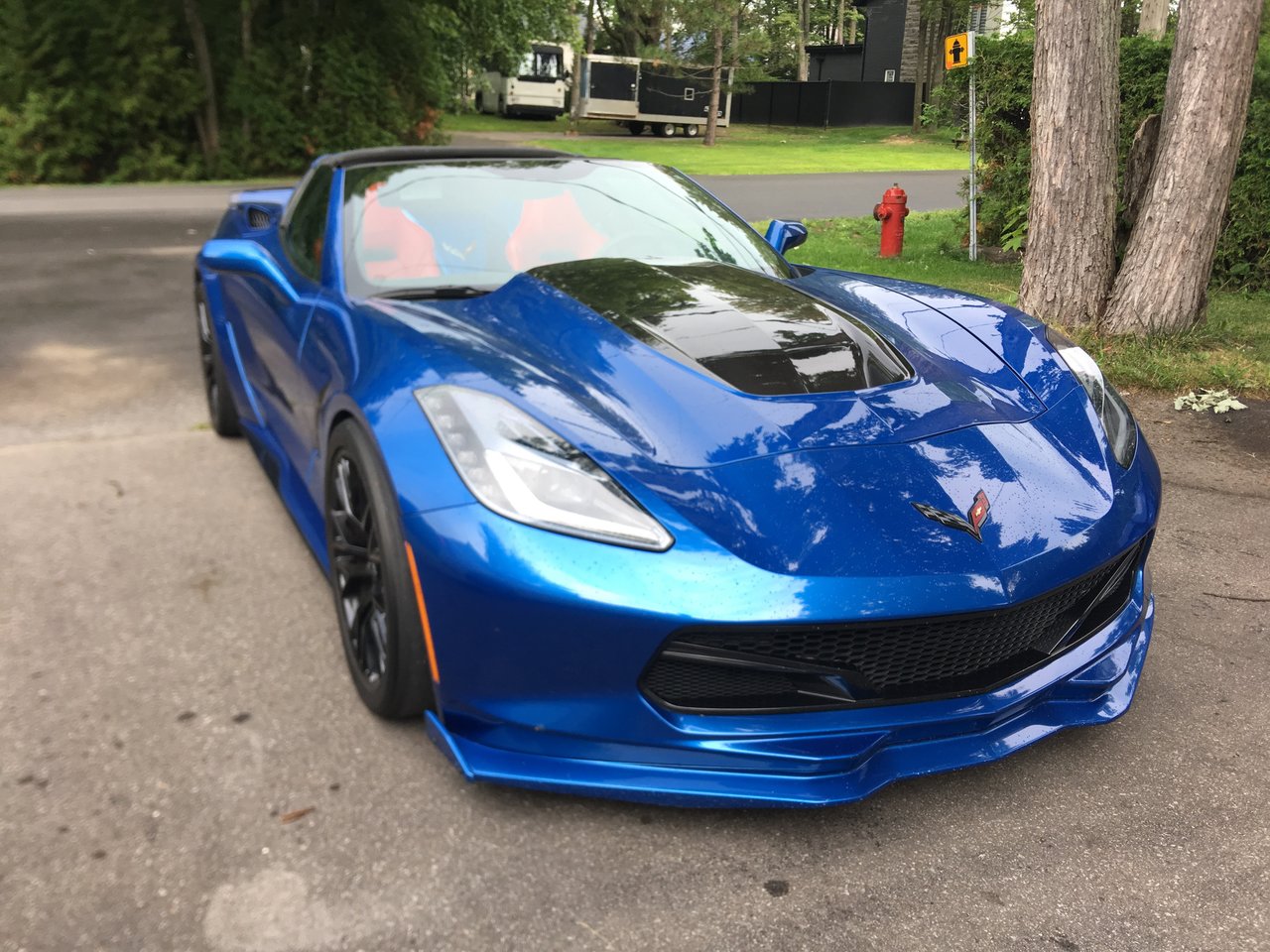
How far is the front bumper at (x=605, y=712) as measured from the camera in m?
2.13

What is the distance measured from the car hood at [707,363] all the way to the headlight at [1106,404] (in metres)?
0.22

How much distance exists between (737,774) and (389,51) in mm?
19739

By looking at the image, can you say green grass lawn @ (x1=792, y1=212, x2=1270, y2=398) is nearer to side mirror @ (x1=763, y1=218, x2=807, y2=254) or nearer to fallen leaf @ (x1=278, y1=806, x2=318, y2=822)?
side mirror @ (x1=763, y1=218, x2=807, y2=254)

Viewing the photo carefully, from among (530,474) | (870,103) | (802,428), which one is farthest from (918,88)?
(530,474)

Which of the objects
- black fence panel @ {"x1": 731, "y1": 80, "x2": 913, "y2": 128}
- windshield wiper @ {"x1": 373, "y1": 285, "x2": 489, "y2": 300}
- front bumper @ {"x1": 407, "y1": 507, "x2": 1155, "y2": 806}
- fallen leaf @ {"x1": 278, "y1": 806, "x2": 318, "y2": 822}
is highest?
black fence panel @ {"x1": 731, "y1": 80, "x2": 913, "y2": 128}

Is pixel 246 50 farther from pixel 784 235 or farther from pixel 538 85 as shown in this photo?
pixel 538 85

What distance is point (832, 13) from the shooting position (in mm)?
62906

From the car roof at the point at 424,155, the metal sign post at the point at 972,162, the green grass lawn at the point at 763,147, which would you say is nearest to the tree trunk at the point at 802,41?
the green grass lawn at the point at 763,147

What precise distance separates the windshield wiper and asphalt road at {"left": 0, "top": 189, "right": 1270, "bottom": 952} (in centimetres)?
95

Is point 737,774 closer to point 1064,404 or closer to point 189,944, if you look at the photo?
point 189,944

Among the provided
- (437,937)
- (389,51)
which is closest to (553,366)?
(437,937)

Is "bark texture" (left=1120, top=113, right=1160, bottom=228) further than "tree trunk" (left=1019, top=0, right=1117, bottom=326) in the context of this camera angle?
Yes

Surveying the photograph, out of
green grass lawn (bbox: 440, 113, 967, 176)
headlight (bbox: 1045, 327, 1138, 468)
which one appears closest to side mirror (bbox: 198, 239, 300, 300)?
headlight (bbox: 1045, 327, 1138, 468)

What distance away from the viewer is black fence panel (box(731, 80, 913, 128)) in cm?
4291
